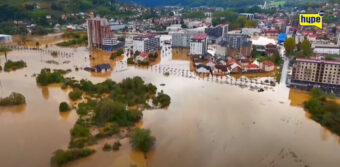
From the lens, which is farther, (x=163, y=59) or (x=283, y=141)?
(x=163, y=59)

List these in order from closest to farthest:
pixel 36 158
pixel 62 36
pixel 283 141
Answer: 1. pixel 36 158
2. pixel 283 141
3. pixel 62 36

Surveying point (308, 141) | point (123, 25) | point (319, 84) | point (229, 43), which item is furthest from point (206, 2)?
point (308, 141)

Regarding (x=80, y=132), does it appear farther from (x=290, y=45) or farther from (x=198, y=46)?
(x=290, y=45)

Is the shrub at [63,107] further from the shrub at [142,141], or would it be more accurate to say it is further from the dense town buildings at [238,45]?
the dense town buildings at [238,45]

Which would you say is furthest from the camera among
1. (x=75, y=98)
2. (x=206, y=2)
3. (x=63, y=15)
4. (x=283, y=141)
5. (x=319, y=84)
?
(x=206, y=2)

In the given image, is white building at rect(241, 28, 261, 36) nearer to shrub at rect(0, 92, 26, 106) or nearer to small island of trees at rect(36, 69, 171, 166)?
small island of trees at rect(36, 69, 171, 166)

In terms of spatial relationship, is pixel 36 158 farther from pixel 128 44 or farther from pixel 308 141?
pixel 128 44

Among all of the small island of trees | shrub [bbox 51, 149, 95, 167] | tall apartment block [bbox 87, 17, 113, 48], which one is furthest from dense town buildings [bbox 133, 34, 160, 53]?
shrub [bbox 51, 149, 95, 167]

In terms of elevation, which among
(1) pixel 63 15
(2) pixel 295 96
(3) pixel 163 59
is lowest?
(2) pixel 295 96
